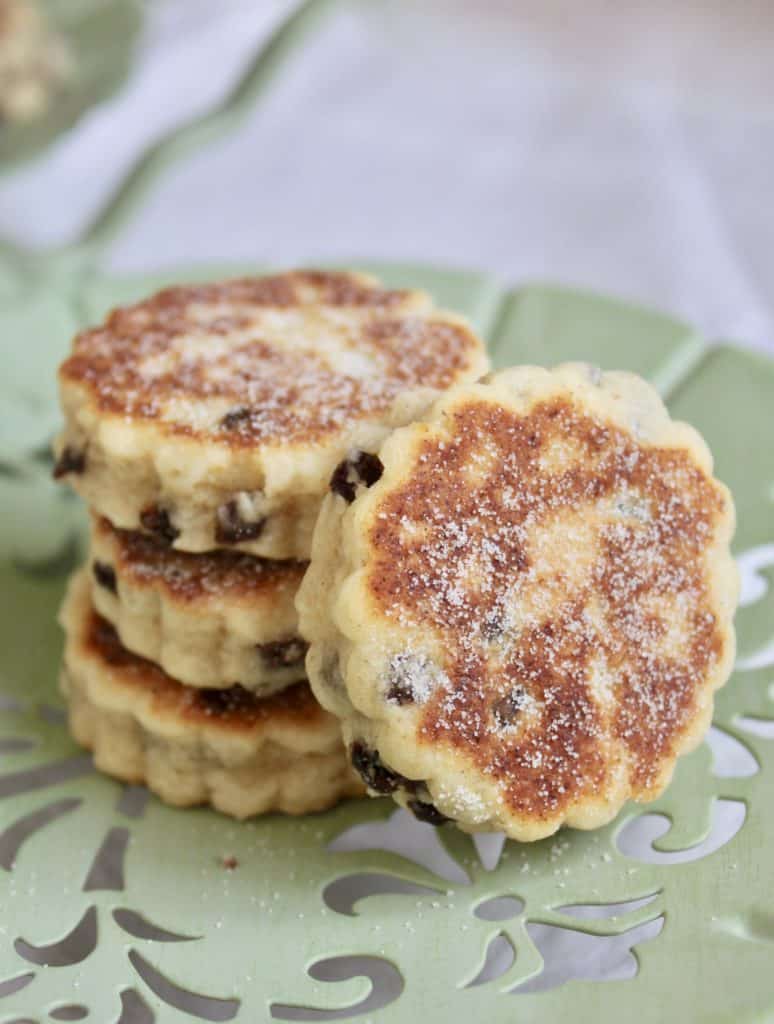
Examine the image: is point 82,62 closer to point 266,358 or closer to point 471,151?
point 471,151

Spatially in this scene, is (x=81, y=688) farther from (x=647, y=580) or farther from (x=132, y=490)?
(x=647, y=580)

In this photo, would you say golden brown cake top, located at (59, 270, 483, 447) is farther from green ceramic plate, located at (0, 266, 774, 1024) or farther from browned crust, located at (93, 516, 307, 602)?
green ceramic plate, located at (0, 266, 774, 1024)

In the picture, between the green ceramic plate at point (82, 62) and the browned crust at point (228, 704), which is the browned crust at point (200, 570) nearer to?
the browned crust at point (228, 704)

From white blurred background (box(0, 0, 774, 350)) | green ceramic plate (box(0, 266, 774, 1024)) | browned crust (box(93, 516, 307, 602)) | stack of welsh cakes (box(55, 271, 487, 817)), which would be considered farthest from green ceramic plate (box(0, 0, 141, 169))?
browned crust (box(93, 516, 307, 602))

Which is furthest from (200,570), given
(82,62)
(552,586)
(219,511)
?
(82,62)

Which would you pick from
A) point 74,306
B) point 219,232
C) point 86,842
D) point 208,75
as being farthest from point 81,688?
point 208,75
